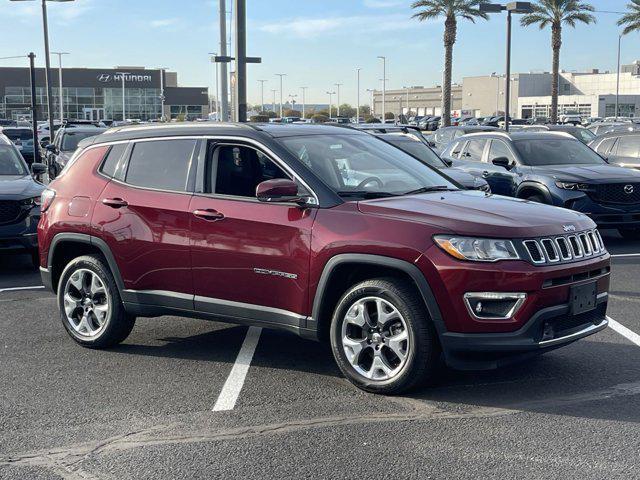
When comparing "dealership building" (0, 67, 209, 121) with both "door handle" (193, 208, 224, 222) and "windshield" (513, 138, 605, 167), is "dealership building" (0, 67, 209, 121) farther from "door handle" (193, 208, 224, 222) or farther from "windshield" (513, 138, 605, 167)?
"door handle" (193, 208, 224, 222)

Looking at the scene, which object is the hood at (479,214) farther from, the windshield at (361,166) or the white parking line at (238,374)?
the white parking line at (238,374)

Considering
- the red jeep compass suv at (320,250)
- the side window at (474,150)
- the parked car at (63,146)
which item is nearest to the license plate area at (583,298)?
the red jeep compass suv at (320,250)

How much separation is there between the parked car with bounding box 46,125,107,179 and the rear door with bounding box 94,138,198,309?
1367cm

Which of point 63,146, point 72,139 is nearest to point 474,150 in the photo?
point 63,146

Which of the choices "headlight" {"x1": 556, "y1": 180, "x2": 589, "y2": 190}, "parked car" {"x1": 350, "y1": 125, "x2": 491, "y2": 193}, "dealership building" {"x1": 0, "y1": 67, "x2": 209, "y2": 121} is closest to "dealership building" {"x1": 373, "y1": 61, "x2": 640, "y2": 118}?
"dealership building" {"x1": 0, "y1": 67, "x2": 209, "y2": 121}

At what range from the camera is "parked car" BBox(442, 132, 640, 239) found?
11.6m

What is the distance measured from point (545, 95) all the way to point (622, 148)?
100142mm

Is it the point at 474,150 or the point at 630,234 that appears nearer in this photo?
the point at 630,234

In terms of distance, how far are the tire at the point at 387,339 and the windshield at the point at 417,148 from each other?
300 inches

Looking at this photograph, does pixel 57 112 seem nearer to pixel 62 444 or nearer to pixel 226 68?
pixel 226 68

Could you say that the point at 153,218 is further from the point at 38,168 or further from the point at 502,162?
the point at 502,162

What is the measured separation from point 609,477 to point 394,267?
1753 mm

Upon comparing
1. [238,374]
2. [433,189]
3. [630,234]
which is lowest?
[238,374]

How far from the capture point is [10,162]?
1224 centimetres
